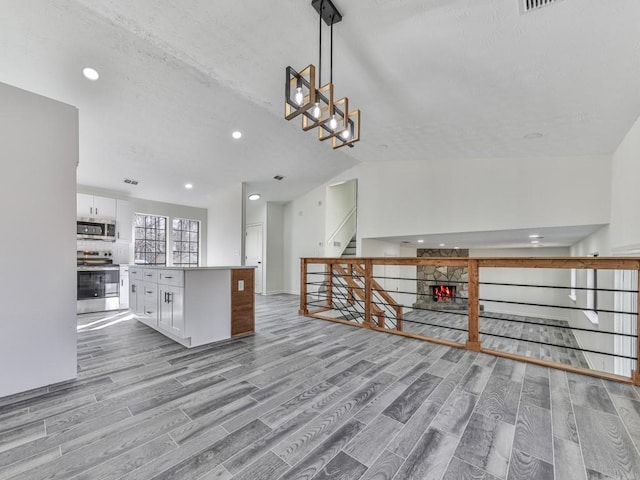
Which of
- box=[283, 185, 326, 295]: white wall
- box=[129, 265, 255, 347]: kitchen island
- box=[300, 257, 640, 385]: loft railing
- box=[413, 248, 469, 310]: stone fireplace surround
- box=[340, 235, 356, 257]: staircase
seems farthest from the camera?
box=[413, 248, 469, 310]: stone fireplace surround

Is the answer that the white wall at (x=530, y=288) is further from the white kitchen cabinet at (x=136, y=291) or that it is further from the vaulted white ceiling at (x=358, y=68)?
the white kitchen cabinet at (x=136, y=291)

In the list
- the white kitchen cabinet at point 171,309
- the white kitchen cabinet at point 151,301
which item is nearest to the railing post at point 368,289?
the white kitchen cabinet at point 171,309

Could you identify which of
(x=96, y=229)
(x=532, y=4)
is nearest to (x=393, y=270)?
(x=532, y=4)

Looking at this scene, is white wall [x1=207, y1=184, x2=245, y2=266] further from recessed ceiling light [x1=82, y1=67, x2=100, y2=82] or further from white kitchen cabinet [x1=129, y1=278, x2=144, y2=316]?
recessed ceiling light [x1=82, y1=67, x2=100, y2=82]

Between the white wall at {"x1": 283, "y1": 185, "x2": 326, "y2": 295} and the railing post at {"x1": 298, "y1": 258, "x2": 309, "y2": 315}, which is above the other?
the white wall at {"x1": 283, "y1": 185, "x2": 326, "y2": 295}

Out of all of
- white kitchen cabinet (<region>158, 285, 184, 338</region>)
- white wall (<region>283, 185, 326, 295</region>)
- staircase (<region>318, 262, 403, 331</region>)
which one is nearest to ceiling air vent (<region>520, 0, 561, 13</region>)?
staircase (<region>318, 262, 403, 331</region>)

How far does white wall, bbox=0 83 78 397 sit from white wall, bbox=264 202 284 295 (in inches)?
212

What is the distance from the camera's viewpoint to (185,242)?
23.1 feet

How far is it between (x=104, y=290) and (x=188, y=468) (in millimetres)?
4924

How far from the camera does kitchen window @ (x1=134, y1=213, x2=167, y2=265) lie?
6.18 metres

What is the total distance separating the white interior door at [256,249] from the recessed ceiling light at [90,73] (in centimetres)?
511

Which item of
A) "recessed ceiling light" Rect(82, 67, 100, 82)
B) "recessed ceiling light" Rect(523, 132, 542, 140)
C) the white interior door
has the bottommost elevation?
the white interior door

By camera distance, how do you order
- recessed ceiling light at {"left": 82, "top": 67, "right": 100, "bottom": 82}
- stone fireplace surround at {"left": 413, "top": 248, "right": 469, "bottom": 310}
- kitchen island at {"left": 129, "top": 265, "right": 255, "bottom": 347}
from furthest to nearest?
stone fireplace surround at {"left": 413, "top": 248, "right": 469, "bottom": 310} < kitchen island at {"left": 129, "top": 265, "right": 255, "bottom": 347} < recessed ceiling light at {"left": 82, "top": 67, "right": 100, "bottom": 82}

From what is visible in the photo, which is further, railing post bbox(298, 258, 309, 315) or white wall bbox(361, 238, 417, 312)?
white wall bbox(361, 238, 417, 312)
